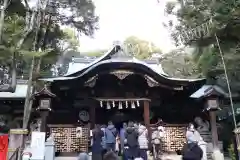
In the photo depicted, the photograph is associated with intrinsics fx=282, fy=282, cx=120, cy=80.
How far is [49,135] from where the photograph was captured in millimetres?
12367

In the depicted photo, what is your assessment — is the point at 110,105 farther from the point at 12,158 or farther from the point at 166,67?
the point at 166,67

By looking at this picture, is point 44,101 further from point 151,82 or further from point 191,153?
point 191,153

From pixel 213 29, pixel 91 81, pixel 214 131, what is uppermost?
pixel 213 29

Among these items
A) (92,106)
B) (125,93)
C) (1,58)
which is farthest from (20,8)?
(125,93)

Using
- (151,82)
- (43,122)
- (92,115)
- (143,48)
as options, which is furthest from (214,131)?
(143,48)

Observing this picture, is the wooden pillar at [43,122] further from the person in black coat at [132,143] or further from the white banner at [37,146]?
the person in black coat at [132,143]

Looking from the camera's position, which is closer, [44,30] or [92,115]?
[92,115]

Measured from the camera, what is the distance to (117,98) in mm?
13531

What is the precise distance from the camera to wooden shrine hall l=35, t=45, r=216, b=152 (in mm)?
12820

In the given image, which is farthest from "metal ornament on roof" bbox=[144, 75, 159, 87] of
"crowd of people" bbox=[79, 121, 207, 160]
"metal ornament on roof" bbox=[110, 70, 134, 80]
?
"crowd of people" bbox=[79, 121, 207, 160]

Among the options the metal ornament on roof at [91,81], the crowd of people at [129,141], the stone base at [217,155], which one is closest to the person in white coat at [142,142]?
the crowd of people at [129,141]

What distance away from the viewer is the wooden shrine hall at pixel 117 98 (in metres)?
12.8

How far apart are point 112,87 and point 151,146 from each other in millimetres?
3601

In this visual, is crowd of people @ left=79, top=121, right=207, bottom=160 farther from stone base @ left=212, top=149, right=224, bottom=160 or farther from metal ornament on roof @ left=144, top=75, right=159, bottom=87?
metal ornament on roof @ left=144, top=75, right=159, bottom=87
